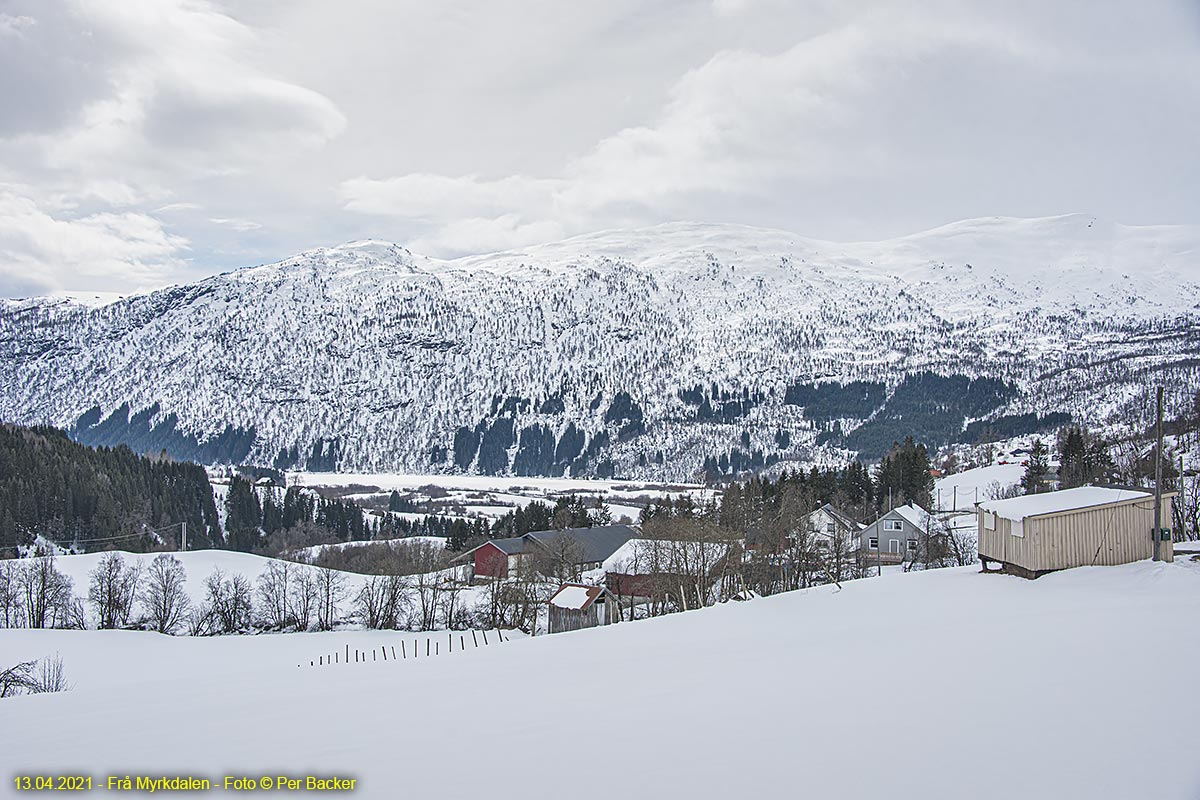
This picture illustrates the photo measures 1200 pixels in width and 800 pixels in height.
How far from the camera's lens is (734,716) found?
10.8 m

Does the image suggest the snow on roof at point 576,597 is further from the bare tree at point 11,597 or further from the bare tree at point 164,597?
the bare tree at point 11,597

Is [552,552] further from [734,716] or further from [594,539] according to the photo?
[734,716]

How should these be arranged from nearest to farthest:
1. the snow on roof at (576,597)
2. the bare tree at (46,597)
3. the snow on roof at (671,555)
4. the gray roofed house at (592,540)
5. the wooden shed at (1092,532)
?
the wooden shed at (1092,532) → the snow on roof at (576,597) → the snow on roof at (671,555) → the bare tree at (46,597) → the gray roofed house at (592,540)

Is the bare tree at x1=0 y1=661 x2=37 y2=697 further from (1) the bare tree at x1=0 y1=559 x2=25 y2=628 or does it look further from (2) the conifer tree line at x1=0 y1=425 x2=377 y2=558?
(2) the conifer tree line at x1=0 y1=425 x2=377 y2=558

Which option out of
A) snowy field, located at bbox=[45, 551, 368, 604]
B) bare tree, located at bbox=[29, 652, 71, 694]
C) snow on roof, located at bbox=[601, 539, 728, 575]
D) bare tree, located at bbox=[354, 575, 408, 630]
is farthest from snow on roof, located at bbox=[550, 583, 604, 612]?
snowy field, located at bbox=[45, 551, 368, 604]

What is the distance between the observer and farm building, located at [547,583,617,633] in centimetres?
4125

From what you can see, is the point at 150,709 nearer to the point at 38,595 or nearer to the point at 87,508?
the point at 38,595

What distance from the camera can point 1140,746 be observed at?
8.40 meters

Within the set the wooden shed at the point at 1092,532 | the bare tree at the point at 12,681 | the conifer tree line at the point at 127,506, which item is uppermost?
the wooden shed at the point at 1092,532

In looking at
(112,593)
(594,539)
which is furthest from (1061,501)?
(112,593)

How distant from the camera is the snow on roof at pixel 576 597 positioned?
4150 centimetres

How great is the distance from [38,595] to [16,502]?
53902mm

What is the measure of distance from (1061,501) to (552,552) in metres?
41.2

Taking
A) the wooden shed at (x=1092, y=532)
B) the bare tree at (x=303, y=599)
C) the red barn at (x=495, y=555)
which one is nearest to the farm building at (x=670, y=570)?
the red barn at (x=495, y=555)
